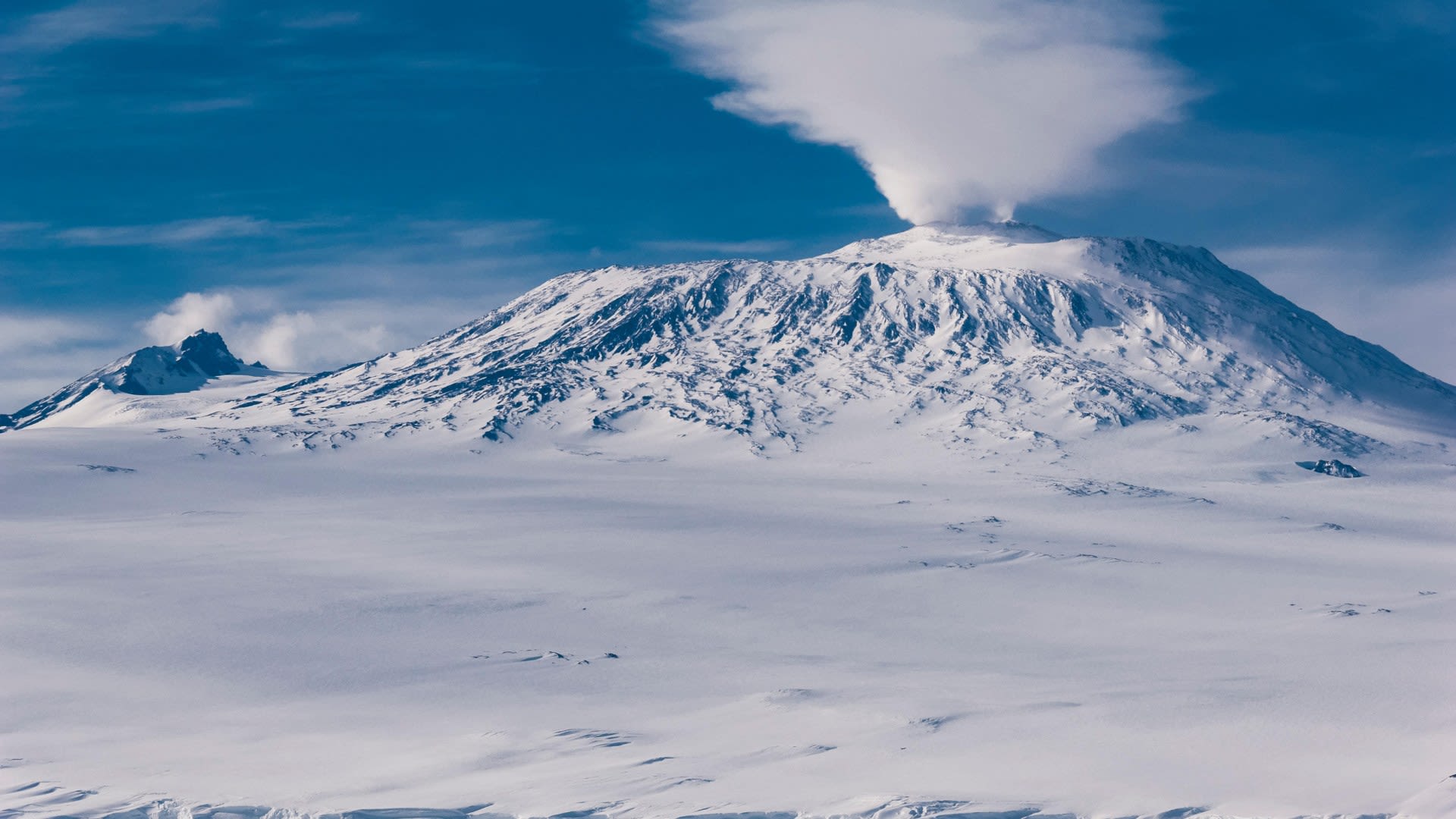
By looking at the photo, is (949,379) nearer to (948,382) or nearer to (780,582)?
(948,382)

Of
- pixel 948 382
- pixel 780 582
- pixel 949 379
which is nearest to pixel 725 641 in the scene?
pixel 780 582

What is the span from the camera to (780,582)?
9319 centimetres

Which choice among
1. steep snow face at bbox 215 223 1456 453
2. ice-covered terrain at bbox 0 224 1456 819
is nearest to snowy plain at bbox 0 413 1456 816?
ice-covered terrain at bbox 0 224 1456 819

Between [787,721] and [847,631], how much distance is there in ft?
70.1

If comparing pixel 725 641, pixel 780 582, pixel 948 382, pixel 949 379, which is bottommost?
pixel 725 641

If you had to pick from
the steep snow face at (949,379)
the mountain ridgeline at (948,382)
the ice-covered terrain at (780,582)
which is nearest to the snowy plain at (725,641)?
the ice-covered terrain at (780,582)

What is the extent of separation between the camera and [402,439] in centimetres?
16825

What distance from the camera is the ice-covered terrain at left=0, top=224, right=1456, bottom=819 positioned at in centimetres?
5025

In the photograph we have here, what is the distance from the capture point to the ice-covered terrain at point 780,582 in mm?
50250

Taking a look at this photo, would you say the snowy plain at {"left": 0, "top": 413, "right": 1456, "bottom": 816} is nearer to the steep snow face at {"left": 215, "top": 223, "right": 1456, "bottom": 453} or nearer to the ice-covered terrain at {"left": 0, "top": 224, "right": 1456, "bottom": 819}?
the ice-covered terrain at {"left": 0, "top": 224, "right": 1456, "bottom": 819}

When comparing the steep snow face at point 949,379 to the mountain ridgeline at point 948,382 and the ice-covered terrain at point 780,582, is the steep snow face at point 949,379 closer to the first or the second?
the mountain ridgeline at point 948,382

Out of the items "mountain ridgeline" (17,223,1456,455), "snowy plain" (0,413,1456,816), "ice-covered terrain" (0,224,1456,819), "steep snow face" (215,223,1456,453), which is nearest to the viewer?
"snowy plain" (0,413,1456,816)

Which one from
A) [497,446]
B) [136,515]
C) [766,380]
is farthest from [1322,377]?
[136,515]

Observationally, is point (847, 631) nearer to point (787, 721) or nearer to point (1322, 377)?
point (787, 721)
